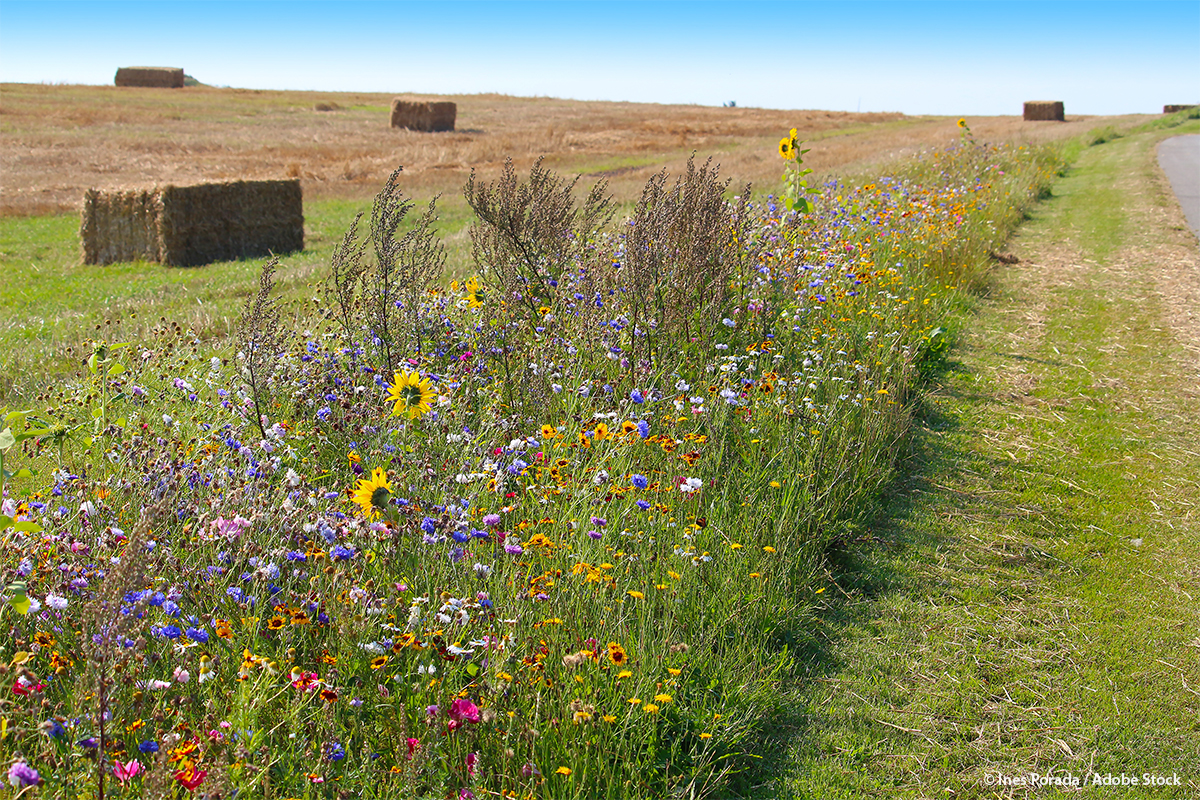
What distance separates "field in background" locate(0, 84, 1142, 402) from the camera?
8.64 meters

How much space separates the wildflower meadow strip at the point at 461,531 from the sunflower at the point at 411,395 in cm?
1

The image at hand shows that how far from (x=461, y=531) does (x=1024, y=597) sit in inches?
95.9

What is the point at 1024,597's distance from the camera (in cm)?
358

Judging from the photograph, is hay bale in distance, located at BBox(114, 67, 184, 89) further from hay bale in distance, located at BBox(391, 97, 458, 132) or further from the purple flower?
the purple flower

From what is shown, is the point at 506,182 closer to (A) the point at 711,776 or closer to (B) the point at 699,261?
(B) the point at 699,261

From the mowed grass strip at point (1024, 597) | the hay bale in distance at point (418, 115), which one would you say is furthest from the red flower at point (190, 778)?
the hay bale in distance at point (418, 115)

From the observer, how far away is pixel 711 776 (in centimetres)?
251

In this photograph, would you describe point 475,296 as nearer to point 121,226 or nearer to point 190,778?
point 190,778

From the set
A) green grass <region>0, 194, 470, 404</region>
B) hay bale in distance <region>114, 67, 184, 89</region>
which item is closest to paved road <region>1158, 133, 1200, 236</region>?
green grass <region>0, 194, 470, 404</region>

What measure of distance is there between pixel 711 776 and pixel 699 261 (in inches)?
124

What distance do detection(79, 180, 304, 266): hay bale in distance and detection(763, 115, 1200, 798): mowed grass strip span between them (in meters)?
10.8

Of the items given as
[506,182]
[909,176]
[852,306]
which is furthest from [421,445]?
[909,176]

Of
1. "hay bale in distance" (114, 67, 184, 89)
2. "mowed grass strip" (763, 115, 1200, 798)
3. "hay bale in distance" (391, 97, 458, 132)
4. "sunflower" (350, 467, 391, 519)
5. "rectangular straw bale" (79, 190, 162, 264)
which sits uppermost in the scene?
"hay bale in distance" (114, 67, 184, 89)

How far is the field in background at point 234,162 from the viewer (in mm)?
8641
